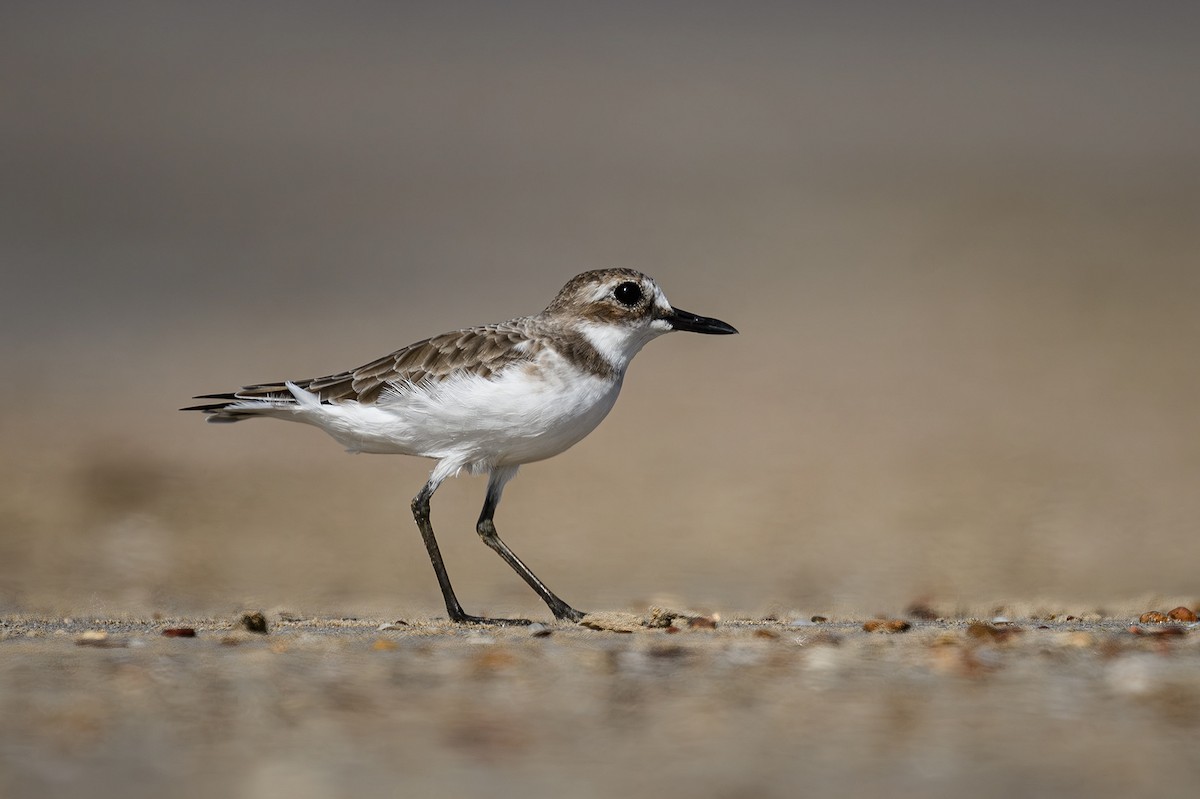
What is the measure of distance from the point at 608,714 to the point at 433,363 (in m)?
2.47

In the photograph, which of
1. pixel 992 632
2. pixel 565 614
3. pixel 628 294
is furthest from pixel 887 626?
pixel 628 294

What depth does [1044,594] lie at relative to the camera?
313 inches

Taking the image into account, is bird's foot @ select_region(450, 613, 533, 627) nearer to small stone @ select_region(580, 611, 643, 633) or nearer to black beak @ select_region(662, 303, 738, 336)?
small stone @ select_region(580, 611, 643, 633)

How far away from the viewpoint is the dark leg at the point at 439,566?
5.96 meters

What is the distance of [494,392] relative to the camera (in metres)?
5.87

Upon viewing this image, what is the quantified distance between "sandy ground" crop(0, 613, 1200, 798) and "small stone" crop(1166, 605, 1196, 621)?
0.78 m

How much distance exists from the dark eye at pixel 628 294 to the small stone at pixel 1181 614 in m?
2.31

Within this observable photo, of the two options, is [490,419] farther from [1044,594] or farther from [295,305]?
[295,305]

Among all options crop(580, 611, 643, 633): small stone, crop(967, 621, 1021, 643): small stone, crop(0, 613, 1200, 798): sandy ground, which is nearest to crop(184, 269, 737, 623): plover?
crop(580, 611, 643, 633): small stone

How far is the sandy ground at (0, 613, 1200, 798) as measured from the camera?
3.43 meters

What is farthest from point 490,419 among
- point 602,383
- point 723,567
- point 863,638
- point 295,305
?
point 295,305

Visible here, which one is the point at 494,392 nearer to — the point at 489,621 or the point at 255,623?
the point at 489,621

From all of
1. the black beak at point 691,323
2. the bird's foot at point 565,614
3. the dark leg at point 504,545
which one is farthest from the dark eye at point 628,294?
the bird's foot at point 565,614

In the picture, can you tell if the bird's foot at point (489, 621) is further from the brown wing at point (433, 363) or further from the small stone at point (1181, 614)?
the small stone at point (1181, 614)
